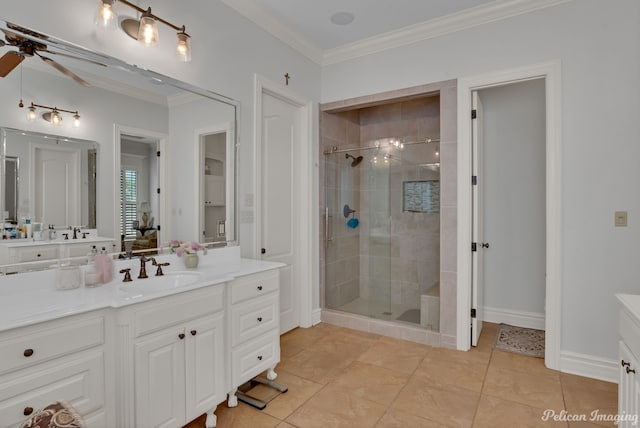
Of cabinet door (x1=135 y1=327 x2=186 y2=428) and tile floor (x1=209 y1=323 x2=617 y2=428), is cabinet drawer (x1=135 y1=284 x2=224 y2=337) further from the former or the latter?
tile floor (x1=209 y1=323 x2=617 y2=428)

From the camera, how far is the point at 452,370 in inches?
104

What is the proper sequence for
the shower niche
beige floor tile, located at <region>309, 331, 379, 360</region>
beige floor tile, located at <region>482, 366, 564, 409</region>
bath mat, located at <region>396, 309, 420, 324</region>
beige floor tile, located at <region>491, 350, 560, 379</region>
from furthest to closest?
the shower niche < bath mat, located at <region>396, 309, 420, 324</region> < beige floor tile, located at <region>309, 331, 379, 360</region> < beige floor tile, located at <region>491, 350, 560, 379</region> < beige floor tile, located at <region>482, 366, 564, 409</region>

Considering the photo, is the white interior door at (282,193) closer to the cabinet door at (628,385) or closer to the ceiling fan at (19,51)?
the ceiling fan at (19,51)

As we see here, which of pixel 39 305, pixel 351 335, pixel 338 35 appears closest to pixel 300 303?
pixel 351 335

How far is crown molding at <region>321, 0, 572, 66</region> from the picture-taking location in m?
2.73

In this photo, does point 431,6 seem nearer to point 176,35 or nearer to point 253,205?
point 176,35

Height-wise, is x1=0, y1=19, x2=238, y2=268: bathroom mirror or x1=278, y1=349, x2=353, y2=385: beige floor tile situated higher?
x1=0, y1=19, x2=238, y2=268: bathroom mirror

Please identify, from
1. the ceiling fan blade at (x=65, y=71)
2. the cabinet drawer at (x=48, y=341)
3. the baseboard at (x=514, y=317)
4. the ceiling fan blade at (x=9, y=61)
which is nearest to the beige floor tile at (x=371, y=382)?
the cabinet drawer at (x=48, y=341)

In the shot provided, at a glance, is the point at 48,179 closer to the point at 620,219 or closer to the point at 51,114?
the point at 51,114

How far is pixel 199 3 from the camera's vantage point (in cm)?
243

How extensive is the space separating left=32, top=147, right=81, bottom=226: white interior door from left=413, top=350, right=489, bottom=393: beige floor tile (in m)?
2.50

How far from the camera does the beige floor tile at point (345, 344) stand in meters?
2.96

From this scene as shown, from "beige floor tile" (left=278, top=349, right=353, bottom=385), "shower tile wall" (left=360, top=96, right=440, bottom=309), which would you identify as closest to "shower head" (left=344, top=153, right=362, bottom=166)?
"shower tile wall" (left=360, top=96, right=440, bottom=309)

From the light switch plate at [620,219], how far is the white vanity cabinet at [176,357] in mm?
2722
